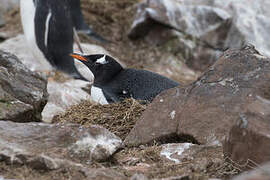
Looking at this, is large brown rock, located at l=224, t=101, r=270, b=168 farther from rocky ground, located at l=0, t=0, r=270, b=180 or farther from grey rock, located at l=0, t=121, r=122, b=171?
grey rock, located at l=0, t=121, r=122, b=171

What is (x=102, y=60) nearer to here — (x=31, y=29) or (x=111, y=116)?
(x=111, y=116)

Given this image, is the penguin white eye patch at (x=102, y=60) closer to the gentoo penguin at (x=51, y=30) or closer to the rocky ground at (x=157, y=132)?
the rocky ground at (x=157, y=132)

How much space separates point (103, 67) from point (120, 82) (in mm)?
252

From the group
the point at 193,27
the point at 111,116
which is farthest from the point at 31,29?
the point at 111,116

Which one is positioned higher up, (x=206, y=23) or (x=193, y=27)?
(x=206, y=23)

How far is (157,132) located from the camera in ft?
10.5

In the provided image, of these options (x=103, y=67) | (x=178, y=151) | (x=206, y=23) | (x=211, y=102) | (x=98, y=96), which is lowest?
(x=98, y=96)

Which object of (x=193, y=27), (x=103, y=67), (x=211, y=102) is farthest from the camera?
(x=193, y=27)

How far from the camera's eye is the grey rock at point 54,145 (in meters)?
2.45

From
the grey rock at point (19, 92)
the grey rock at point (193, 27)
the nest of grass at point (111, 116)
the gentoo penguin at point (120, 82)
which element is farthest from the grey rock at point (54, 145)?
the grey rock at point (193, 27)

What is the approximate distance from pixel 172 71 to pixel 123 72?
4.23 m

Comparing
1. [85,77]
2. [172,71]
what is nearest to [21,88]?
[85,77]

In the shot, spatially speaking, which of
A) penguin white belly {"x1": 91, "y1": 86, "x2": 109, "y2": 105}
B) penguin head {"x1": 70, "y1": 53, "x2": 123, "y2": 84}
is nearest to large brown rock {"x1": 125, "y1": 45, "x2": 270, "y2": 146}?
penguin white belly {"x1": 91, "y1": 86, "x2": 109, "y2": 105}

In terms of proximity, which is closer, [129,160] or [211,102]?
[129,160]
